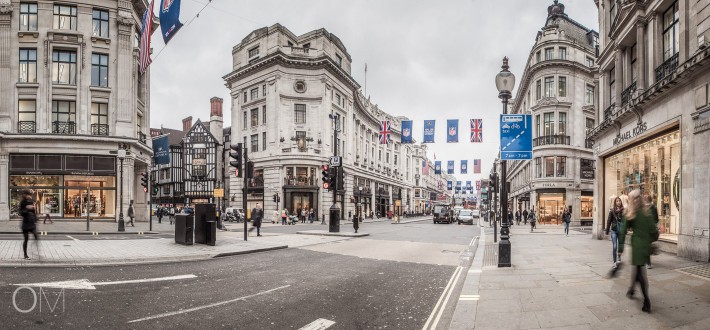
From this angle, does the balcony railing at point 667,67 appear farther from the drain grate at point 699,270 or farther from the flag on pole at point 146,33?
the flag on pole at point 146,33

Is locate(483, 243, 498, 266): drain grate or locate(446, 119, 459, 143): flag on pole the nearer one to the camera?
locate(483, 243, 498, 266): drain grate

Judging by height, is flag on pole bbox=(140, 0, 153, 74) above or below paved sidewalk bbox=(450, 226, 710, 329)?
above

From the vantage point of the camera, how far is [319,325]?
5.75 m

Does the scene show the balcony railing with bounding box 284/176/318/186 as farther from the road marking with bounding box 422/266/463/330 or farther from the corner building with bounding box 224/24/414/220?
the road marking with bounding box 422/266/463/330

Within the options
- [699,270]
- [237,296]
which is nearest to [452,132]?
[699,270]

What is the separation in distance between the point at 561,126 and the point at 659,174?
27265 mm

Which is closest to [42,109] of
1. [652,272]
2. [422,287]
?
[422,287]

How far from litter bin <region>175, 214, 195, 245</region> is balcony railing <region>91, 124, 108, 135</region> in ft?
63.8

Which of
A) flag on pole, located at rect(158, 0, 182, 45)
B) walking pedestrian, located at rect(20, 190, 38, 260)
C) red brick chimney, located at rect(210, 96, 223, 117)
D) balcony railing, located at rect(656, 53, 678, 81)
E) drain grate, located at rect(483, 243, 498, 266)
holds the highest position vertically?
red brick chimney, located at rect(210, 96, 223, 117)

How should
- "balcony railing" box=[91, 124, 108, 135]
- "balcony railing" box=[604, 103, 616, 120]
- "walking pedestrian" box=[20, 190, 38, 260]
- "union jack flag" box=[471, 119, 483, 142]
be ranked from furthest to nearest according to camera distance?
"balcony railing" box=[91, 124, 108, 135]
"union jack flag" box=[471, 119, 483, 142]
"balcony railing" box=[604, 103, 616, 120]
"walking pedestrian" box=[20, 190, 38, 260]

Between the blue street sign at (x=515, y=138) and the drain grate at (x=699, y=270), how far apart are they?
180 inches

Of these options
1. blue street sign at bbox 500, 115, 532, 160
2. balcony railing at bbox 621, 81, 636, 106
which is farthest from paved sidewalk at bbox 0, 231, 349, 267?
balcony railing at bbox 621, 81, 636, 106

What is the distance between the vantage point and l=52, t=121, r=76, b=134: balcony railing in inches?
1128

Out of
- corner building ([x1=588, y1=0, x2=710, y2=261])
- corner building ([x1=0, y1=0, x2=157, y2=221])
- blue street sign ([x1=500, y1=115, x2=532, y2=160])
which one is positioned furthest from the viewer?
corner building ([x1=0, y1=0, x2=157, y2=221])
